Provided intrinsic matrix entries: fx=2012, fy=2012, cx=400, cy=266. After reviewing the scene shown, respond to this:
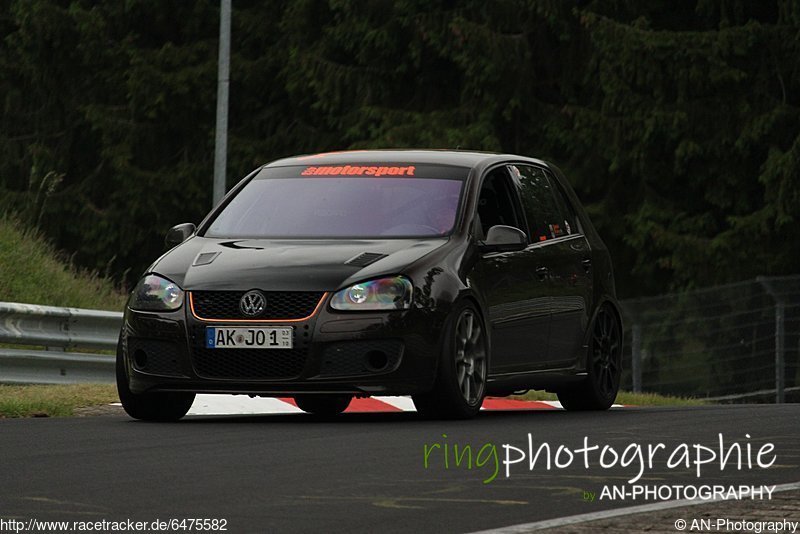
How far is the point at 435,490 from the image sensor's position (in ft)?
26.9

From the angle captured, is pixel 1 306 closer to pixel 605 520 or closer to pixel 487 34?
pixel 605 520

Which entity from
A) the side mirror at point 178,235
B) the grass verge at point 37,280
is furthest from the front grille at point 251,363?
the grass verge at point 37,280

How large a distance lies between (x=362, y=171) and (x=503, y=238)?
3.75 ft

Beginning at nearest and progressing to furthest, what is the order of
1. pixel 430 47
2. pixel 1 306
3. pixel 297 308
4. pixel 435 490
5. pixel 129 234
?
pixel 435 490 < pixel 297 308 < pixel 1 306 < pixel 430 47 < pixel 129 234

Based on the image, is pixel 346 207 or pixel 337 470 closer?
pixel 337 470

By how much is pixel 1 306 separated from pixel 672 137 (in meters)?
16.9

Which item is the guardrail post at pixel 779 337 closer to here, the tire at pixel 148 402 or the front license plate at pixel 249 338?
the tire at pixel 148 402

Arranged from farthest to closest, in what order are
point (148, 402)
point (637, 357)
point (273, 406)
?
point (637, 357) < point (273, 406) < point (148, 402)

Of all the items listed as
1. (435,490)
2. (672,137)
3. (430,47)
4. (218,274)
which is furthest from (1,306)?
(430,47)

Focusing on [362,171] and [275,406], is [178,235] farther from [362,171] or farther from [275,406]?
[275,406]

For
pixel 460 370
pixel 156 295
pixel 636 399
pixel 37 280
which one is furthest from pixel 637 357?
pixel 156 295

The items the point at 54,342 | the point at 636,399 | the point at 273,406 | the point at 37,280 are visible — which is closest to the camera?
the point at 273,406

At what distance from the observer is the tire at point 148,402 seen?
11938 mm

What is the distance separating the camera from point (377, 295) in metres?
11.4
